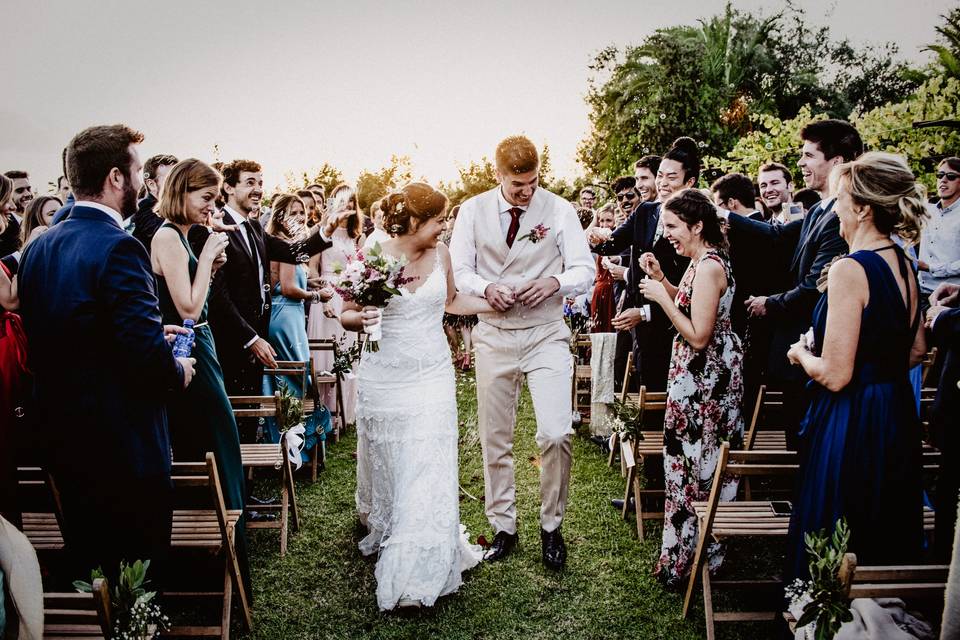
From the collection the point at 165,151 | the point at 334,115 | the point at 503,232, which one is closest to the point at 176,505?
the point at 503,232

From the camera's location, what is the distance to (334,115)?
50.0 feet

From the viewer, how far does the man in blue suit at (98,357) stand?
2836 millimetres

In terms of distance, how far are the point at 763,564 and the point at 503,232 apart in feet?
10.1

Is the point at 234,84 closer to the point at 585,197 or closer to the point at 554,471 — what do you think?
the point at 585,197

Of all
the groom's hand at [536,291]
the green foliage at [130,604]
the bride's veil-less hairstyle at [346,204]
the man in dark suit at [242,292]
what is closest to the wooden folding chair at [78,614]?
the green foliage at [130,604]

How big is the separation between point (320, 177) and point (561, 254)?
19.9 meters

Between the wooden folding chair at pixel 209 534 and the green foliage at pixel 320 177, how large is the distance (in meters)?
19.1

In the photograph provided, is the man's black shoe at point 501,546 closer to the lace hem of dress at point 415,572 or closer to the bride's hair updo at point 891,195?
the lace hem of dress at point 415,572

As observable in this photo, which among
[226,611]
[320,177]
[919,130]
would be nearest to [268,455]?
[226,611]

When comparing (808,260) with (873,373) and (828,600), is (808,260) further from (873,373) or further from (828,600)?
(828,600)

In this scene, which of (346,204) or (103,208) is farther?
(346,204)

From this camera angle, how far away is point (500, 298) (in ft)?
15.2

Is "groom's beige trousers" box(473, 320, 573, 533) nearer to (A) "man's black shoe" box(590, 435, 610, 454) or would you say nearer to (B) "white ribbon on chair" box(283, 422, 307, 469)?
(B) "white ribbon on chair" box(283, 422, 307, 469)

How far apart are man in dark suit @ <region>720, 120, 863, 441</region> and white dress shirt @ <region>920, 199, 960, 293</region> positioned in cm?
317
